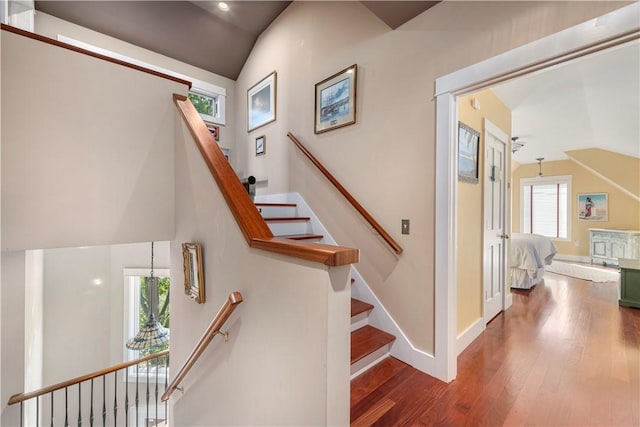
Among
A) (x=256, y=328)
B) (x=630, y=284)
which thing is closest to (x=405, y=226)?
(x=256, y=328)

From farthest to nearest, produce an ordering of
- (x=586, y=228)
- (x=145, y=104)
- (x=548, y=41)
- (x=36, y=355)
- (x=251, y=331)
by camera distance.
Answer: (x=586, y=228), (x=36, y=355), (x=145, y=104), (x=548, y=41), (x=251, y=331)

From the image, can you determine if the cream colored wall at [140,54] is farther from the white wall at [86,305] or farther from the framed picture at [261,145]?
the white wall at [86,305]

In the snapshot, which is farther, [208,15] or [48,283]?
[208,15]

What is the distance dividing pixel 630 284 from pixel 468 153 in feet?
9.57

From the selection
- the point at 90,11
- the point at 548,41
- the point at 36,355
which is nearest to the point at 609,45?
the point at 548,41

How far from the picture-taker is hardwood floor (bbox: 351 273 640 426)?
60.2 inches

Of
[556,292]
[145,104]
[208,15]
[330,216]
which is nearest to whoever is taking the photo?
[145,104]

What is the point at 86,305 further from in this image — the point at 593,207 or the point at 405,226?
the point at 593,207

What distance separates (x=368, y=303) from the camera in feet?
7.61

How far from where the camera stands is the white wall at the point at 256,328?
2.87 feet

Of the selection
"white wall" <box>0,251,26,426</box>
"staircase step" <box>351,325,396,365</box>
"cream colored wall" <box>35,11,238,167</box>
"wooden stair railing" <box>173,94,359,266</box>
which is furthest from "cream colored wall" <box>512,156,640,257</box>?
"white wall" <box>0,251,26,426</box>

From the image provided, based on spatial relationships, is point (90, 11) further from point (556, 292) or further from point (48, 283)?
point (556, 292)

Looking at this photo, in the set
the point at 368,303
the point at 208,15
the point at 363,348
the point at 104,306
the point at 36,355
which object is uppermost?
the point at 208,15

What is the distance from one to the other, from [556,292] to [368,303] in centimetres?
343
